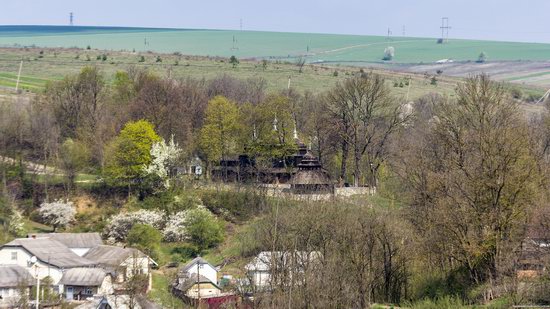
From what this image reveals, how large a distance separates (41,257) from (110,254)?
3716mm

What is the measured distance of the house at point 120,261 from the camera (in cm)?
5725

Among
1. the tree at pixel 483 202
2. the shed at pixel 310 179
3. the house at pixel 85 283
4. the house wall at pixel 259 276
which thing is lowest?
the house at pixel 85 283

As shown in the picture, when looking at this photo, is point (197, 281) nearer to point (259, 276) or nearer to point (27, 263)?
point (259, 276)

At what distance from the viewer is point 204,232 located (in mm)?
64875

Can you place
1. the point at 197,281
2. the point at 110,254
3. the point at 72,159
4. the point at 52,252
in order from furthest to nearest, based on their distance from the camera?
the point at 72,159 < the point at 110,254 < the point at 52,252 < the point at 197,281

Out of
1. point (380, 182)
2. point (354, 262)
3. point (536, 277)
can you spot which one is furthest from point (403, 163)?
point (536, 277)

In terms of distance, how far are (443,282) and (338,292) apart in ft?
13.9

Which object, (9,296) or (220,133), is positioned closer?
(9,296)

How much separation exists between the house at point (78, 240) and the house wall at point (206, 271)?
6.98 m

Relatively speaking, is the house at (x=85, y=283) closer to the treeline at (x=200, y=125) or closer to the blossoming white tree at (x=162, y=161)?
the blossoming white tree at (x=162, y=161)

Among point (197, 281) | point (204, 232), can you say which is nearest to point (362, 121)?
point (204, 232)

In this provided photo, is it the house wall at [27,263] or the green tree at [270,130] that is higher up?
the green tree at [270,130]

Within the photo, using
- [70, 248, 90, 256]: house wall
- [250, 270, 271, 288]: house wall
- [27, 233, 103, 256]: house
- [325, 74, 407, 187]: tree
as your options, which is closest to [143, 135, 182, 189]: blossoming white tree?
[27, 233, 103, 256]: house

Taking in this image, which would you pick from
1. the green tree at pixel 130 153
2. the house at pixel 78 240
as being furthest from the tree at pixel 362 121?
the house at pixel 78 240
